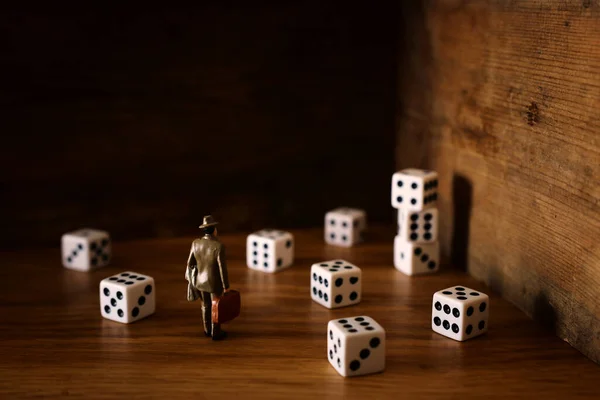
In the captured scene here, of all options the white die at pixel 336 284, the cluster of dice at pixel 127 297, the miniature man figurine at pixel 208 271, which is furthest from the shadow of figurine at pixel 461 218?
the cluster of dice at pixel 127 297

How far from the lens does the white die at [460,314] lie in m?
2.56

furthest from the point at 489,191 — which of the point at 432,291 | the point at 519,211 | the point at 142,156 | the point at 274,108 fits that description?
the point at 142,156

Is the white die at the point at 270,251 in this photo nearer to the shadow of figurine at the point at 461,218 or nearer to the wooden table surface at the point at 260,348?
the wooden table surface at the point at 260,348

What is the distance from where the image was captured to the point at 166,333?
2641mm

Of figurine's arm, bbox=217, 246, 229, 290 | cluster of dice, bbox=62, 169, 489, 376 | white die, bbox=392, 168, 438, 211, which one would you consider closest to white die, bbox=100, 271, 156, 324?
cluster of dice, bbox=62, 169, 489, 376

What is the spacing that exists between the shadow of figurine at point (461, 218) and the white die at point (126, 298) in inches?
47.5

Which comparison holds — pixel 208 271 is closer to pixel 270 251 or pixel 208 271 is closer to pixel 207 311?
pixel 207 311

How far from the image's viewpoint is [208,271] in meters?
2.53

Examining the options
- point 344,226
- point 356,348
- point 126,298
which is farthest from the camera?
point 344,226

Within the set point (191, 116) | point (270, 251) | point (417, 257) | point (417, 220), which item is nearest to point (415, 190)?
point (417, 220)

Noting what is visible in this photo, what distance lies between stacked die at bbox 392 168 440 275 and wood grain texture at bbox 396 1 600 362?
146 millimetres

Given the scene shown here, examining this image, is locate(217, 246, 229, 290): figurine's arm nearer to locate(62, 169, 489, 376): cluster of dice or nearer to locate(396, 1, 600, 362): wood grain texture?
locate(62, 169, 489, 376): cluster of dice

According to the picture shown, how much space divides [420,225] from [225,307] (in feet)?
3.04

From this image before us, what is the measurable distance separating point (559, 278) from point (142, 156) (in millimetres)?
1785
